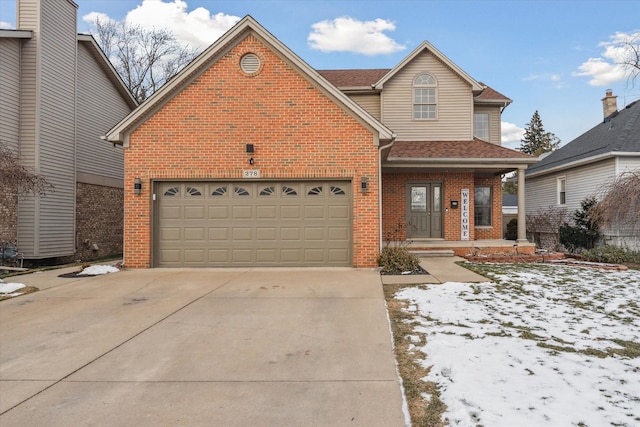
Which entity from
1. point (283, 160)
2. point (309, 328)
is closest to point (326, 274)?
point (283, 160)

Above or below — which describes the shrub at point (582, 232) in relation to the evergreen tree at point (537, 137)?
below

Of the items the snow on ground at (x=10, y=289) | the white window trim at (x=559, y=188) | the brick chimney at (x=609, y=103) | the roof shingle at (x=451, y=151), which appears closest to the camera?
the snow on ground at (x=10, y=289)

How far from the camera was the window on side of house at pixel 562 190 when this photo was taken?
17.6m

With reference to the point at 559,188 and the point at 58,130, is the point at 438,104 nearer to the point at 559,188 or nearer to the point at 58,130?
the point at 559,188

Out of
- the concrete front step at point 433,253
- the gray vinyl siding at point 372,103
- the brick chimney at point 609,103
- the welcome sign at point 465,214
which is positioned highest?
the brick chimney at point 609,103

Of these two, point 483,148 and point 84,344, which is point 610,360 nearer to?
point 84,344

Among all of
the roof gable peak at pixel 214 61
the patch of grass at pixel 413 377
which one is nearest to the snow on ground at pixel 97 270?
the roof gable peak at pixel 214 61

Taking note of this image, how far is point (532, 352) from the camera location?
4051mm

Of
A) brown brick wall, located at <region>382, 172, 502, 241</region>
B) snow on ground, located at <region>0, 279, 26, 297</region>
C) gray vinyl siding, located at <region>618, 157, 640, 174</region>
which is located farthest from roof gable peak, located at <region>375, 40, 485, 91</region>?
snow on ground, located at <region>0, 279, 26, 297</region>

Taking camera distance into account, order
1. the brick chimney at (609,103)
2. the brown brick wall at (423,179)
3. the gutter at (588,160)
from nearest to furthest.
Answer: the gutter at (588,160)
the brown brick wall at (423,179)
the brick chimney at (609,103)

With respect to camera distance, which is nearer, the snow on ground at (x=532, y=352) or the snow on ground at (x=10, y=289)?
the snow on ground at (x=532, y=352)

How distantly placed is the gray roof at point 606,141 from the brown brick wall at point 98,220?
19.1 meters

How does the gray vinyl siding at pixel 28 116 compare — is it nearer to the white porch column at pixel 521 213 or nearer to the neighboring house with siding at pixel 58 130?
the neighboring house with siding at pixel 58 130

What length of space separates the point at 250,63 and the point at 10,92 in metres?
7.76
